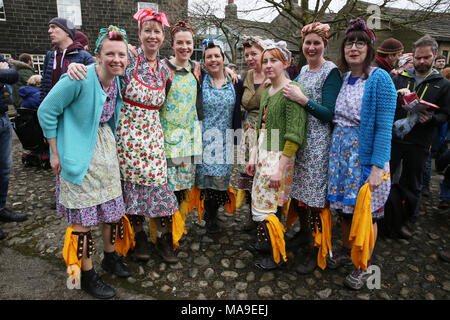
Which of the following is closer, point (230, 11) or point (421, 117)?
point (421, 117)

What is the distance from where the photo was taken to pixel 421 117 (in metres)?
3.36

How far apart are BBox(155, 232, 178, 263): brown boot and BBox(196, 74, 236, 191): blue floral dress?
2.16ft

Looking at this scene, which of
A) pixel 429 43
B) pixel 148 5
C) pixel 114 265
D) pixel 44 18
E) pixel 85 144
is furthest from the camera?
pixel 148 5

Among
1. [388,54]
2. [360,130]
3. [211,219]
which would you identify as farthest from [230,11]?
[360,130]

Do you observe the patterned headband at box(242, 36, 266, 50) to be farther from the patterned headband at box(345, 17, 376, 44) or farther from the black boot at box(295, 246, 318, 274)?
the black boot at box(295, 246, 318, 274)

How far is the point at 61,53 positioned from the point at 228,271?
127 inches

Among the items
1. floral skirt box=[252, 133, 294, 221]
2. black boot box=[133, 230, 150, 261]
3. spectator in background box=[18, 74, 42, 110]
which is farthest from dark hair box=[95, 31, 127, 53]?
spectator in background box=[18, 74, 42, 110]

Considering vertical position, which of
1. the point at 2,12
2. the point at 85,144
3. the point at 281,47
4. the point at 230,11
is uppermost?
the point at 2,12

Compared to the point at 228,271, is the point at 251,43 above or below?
above

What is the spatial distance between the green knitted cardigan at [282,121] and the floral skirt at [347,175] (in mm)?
295

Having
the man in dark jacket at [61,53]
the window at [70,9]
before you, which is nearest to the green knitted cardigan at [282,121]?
the man in dark jacket at [61,53]

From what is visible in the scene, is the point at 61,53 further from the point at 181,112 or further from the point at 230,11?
the point at 230,11

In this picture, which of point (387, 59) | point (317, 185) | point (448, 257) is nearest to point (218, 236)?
point (317, 185)

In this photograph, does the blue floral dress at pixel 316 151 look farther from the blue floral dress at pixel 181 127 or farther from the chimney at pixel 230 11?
the chimney at pixel 230 11
